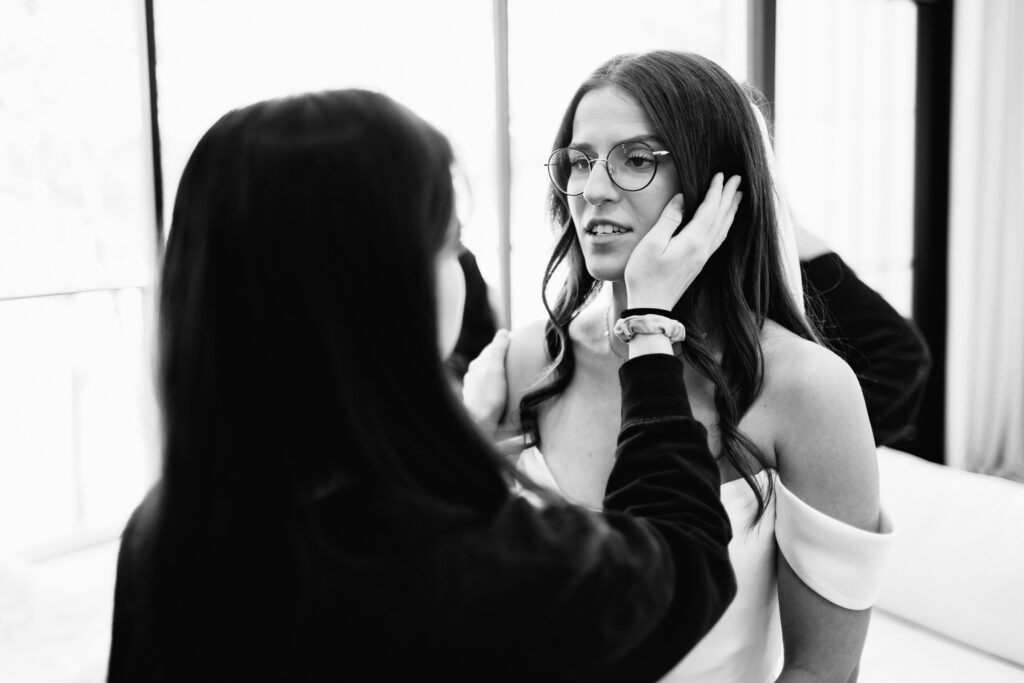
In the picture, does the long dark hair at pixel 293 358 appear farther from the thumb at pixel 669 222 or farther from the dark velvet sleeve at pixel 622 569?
the thumb at pixel 669 222

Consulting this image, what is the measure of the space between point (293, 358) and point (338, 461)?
0.08 m

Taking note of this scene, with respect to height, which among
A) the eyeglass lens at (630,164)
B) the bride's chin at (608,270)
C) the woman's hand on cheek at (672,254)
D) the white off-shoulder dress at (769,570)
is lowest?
the white off-shoulder dress at (769,570)

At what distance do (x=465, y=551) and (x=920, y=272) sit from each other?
4300 mm

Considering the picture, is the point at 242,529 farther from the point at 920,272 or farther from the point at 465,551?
the point at 920,272

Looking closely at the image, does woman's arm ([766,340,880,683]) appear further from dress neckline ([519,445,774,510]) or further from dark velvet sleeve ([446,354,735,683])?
dark velvet sleeve ([446,354,735,683])

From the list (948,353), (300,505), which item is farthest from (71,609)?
(948,353)

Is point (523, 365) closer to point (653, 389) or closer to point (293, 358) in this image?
point (653, 389)

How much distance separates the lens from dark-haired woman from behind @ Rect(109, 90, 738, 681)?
0.65 meters

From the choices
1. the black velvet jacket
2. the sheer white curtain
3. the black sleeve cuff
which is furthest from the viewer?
the sheer white curtain

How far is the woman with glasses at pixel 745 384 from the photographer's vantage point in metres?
1.10

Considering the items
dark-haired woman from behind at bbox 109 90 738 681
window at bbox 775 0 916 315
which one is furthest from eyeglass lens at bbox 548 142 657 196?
window at bbox 775 0 916 315

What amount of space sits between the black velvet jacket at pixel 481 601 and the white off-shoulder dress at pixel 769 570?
37 cm

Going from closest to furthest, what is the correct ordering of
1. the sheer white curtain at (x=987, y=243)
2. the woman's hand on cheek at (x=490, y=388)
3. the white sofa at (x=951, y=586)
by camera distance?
the woman's hand on cheek at (x=490, y=388), the white sofa at (x=951, y=586), the sheer white curtain at (x=987, y=243)

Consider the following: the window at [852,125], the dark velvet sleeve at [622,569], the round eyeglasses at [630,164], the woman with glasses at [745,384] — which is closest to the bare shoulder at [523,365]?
the woman with glasses at [745,384]
